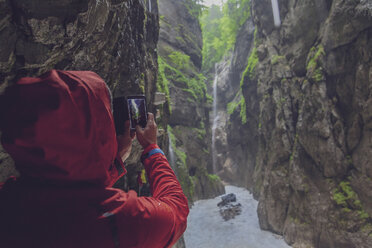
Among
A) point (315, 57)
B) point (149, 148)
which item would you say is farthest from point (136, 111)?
point (315, 57)

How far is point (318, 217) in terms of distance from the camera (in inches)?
333

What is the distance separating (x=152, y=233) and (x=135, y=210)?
0.44 feet

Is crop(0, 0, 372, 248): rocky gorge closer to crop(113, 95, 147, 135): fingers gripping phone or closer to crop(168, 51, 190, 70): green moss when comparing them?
crop(113, 95, 147, 135): fingers gripping phone

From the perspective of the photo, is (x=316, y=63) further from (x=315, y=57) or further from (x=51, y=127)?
(x=51, y=127)

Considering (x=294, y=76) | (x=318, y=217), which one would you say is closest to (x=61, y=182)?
(x=318, y=217)

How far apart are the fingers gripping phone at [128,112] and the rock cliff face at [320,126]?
9.02 m

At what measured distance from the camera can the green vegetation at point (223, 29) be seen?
21.8 m

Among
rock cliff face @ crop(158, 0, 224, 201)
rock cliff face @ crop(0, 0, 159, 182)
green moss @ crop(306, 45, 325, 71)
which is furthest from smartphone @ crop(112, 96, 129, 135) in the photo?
rock cliff face @ crop(158, 0, 224, 201)

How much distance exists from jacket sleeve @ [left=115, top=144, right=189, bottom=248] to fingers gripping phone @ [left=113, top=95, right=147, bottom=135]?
277mm

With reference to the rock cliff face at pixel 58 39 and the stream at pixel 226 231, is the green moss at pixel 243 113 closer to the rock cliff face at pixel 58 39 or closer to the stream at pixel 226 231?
the stream at pixel 226 231

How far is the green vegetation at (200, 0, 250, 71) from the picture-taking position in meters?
21.8

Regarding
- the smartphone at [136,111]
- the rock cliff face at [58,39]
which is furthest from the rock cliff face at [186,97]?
the smartphone at [136,111]

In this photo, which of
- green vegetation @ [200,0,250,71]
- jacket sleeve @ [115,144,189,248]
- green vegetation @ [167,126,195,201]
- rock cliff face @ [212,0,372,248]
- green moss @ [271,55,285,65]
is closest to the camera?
jacket sleeve @ [115,144,189,248]

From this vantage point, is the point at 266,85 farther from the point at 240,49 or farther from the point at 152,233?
the point at 152,233
